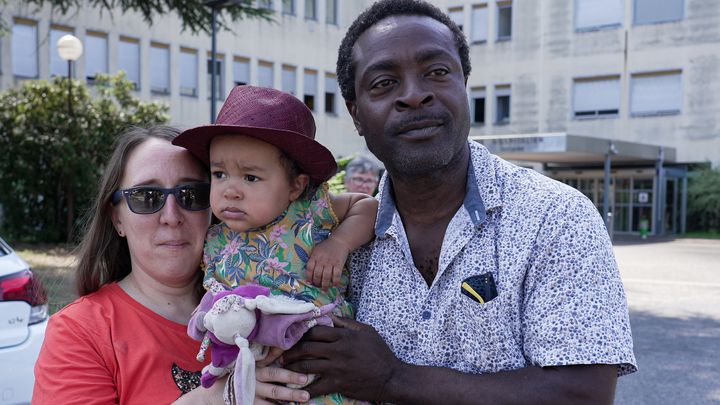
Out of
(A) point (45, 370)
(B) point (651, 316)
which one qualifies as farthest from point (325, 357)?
(B) point (651, 316)

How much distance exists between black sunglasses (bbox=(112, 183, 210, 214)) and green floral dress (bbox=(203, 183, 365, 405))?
129mm

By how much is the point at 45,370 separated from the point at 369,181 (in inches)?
246

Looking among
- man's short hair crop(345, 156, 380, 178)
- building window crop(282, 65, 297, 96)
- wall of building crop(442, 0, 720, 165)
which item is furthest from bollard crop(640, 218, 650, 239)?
man's short hair crop(345, 156, 380, 178)

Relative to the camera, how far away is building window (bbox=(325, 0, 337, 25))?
35.9 metres

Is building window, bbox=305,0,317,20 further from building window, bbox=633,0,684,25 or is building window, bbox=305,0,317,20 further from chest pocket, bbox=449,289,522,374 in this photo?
chest pocket, bbox=449,289,522,374

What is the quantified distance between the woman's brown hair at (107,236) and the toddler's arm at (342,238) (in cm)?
58

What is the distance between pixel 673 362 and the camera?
24.7 ft

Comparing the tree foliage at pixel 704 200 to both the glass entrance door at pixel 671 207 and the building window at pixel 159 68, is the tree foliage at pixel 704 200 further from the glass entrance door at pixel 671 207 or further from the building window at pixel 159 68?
the building window at pixel 159 68

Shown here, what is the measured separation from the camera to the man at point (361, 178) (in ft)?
27.2

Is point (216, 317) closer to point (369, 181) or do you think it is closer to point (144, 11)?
point (369, 181)

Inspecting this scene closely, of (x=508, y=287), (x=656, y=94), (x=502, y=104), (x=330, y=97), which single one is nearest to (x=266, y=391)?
(x=508, y=287)

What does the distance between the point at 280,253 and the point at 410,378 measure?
0.66 metres

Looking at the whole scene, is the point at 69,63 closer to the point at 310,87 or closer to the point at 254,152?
the point at 254,152

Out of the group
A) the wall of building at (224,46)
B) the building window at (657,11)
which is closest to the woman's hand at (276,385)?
the wall of building at (224,46)
